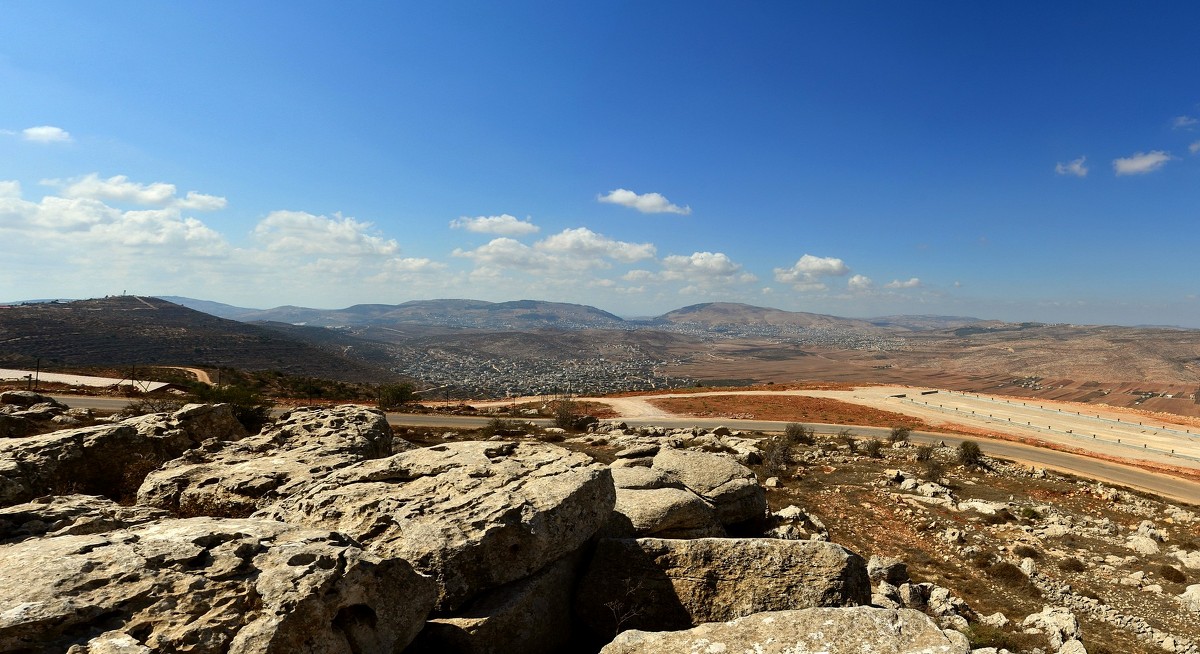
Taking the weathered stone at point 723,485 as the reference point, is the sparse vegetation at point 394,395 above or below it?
below

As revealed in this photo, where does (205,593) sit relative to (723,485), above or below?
above

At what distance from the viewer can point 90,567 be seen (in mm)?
4492

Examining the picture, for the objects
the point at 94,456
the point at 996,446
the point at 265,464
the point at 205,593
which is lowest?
the point at 996,446

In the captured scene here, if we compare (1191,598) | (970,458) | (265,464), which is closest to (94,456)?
(265,464)

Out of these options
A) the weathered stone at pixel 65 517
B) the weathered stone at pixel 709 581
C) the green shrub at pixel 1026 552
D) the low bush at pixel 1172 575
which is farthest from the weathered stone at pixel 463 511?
the low bush at pixel 1172 575

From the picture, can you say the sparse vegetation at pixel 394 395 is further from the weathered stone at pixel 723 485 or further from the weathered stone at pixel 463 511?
the weathered stone at pixel 463 511

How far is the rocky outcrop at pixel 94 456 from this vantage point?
8.66m

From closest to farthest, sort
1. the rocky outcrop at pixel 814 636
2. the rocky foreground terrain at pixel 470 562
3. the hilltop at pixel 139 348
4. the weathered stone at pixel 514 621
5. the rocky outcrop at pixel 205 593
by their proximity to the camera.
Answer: the rocky outcrop at pixel 205 593 → the rocky foreground terrain at pixel 470 562 → the rocky outcrop at pixel 814 636 → the weathered stone at pixel 514 621 → the hilltop at pixel 139 348

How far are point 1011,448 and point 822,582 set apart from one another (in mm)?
42828

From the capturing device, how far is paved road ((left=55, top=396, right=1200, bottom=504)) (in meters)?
29.2

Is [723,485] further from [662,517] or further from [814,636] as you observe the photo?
[814,636]

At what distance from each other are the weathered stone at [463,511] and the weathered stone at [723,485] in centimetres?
475

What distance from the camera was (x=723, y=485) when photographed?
13.1m

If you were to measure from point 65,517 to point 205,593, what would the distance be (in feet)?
10.1
